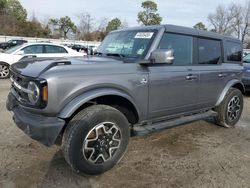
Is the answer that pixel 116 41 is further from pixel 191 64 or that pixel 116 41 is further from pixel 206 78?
pixel 206 78

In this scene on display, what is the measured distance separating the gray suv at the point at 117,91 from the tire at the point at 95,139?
0.01 metres

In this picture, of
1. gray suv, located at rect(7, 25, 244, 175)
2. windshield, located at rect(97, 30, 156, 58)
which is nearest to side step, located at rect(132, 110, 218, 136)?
gray suv, located at rect(7, 25, 244, 175)

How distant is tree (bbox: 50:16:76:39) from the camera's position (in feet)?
230

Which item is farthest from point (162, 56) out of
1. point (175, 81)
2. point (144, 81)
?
point (175, 81)

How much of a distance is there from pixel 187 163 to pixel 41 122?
2.12m

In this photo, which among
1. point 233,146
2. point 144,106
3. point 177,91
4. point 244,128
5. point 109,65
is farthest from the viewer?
point 244,128

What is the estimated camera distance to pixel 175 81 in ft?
14.3

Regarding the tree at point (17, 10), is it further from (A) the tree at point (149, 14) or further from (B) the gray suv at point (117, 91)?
(B) the gray suv at point (117, 91)

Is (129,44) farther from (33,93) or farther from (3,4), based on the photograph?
(3,4)

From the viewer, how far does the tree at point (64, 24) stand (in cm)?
7006

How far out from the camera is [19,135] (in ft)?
16.1

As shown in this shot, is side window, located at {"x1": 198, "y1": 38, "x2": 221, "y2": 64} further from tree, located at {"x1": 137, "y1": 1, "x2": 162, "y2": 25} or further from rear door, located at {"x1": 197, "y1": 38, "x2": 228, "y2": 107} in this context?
tree, located at {"x1": 137, "y1": 1, "x2": 162, "y2": 25}

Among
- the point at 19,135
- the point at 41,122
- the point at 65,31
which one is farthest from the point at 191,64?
the point at 65,31

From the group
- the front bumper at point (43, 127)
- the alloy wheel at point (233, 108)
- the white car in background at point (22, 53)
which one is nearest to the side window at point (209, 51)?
the alloy wheel at point (233, 108)
